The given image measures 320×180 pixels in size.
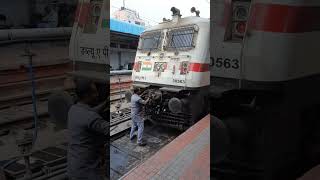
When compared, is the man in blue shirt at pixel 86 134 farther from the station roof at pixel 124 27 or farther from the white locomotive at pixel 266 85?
the white locomotive at pixel 266 85

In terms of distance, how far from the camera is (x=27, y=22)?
4.16ft

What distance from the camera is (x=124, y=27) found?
1.23 metres

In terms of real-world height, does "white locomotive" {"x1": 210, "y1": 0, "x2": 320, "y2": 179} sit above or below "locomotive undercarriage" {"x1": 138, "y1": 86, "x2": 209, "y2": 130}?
above

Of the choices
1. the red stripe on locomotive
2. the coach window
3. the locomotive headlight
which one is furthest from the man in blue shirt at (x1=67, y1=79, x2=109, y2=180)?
the red stripe on locomotive

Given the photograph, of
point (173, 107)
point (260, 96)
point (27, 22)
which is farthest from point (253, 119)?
point (173, 107)

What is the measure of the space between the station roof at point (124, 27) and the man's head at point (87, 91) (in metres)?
0.22

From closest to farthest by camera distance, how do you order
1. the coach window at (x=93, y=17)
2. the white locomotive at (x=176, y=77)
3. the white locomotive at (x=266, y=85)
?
1. the white locomotive at (x=266, y=85)
2. the coach window at (x=93, y=17)
3. the white locomotive at (x=176, y=77)

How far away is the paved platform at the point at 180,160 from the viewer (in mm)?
1382

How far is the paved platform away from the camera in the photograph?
1382mm

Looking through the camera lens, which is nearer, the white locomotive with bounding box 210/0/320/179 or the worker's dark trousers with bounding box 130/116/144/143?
the white locomotive with bounding box 210/0/320/179

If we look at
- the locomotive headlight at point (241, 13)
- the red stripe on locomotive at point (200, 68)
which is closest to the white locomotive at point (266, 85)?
the locomotive headlight at point (241, 13)

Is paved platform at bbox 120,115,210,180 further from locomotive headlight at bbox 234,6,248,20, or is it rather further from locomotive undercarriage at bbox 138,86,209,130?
locomotive headlight at bbox 234,6,248,20

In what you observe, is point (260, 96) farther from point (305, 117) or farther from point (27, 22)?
point (27, 22)

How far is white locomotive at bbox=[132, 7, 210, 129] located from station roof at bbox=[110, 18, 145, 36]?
16 cm
